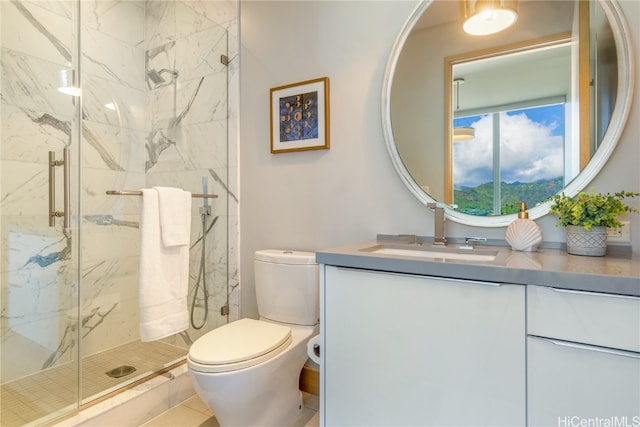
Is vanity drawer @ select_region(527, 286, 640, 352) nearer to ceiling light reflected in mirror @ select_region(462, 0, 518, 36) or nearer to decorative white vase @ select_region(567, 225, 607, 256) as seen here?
Result: decorative white vase @ select_region(567, 225, 607, 256)

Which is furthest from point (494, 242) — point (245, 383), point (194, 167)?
point (194, 167)

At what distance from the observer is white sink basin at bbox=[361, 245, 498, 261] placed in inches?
49.9

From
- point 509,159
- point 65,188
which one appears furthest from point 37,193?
point 509,159

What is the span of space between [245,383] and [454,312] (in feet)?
2.71

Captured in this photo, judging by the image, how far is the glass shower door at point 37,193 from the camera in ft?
5.33

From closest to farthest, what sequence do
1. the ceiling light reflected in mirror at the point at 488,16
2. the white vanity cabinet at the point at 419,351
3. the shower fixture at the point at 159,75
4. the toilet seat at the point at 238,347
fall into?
the white vanity cabinet at the point at 419,351, the toilet seat at the point at 238,347, the ceiling light reflected in mirror at the point at 488,16, the shower fixture at the point at 159,75

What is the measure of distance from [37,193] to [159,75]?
117 centimetres

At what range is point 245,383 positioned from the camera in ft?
4.21

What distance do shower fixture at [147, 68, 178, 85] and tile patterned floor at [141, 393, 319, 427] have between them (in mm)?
2042

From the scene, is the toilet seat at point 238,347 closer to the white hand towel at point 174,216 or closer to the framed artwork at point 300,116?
the white hand towel at point 174,216

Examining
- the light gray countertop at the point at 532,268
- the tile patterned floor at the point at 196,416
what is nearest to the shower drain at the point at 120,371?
the tile patterned floor at the point at 196,416

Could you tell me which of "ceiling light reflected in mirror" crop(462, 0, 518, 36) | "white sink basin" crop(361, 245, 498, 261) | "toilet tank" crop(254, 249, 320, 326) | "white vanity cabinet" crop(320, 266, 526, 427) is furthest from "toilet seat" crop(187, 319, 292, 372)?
"ceiling light reflected in mirror" crop(462, 0, 518, 36)

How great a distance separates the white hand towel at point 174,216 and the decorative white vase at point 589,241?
1690 millimetres

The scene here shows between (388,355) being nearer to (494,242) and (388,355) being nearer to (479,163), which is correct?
(494,242)
